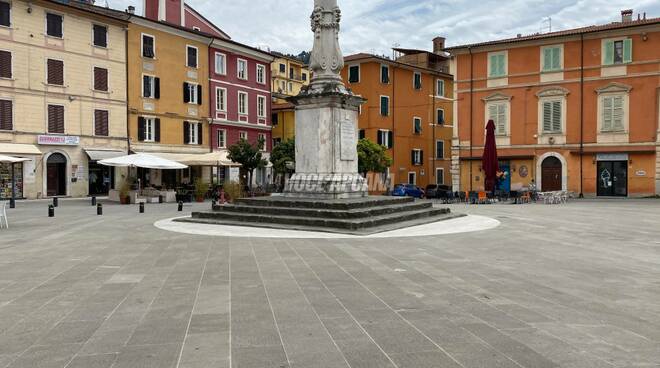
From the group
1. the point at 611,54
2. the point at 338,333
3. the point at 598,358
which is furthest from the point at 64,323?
the point at 611,54

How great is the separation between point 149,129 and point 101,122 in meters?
3.65

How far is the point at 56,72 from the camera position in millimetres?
31656

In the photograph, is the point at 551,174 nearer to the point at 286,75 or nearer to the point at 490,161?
the point at 490,161

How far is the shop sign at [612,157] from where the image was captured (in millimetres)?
33312

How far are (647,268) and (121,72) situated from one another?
34.1m

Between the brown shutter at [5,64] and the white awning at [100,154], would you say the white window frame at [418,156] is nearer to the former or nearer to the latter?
the white awning at [100,154]

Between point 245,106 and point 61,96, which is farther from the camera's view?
point 245,106

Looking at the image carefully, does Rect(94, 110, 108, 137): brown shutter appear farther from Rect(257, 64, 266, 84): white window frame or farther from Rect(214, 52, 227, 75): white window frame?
Rect(257, 64, 266, 84): white window frame

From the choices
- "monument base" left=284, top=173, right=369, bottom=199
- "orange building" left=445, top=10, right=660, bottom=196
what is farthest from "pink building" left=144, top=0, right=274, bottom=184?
"monument base" left=284, top=173, right=369, bottom=199

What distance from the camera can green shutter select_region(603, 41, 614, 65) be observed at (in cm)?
3366

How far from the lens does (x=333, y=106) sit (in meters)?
16.3

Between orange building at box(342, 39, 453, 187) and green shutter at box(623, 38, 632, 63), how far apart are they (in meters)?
18.2

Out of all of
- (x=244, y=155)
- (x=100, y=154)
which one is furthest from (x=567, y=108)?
(x=100, y=154)

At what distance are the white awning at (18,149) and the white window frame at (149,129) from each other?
7.77 m
